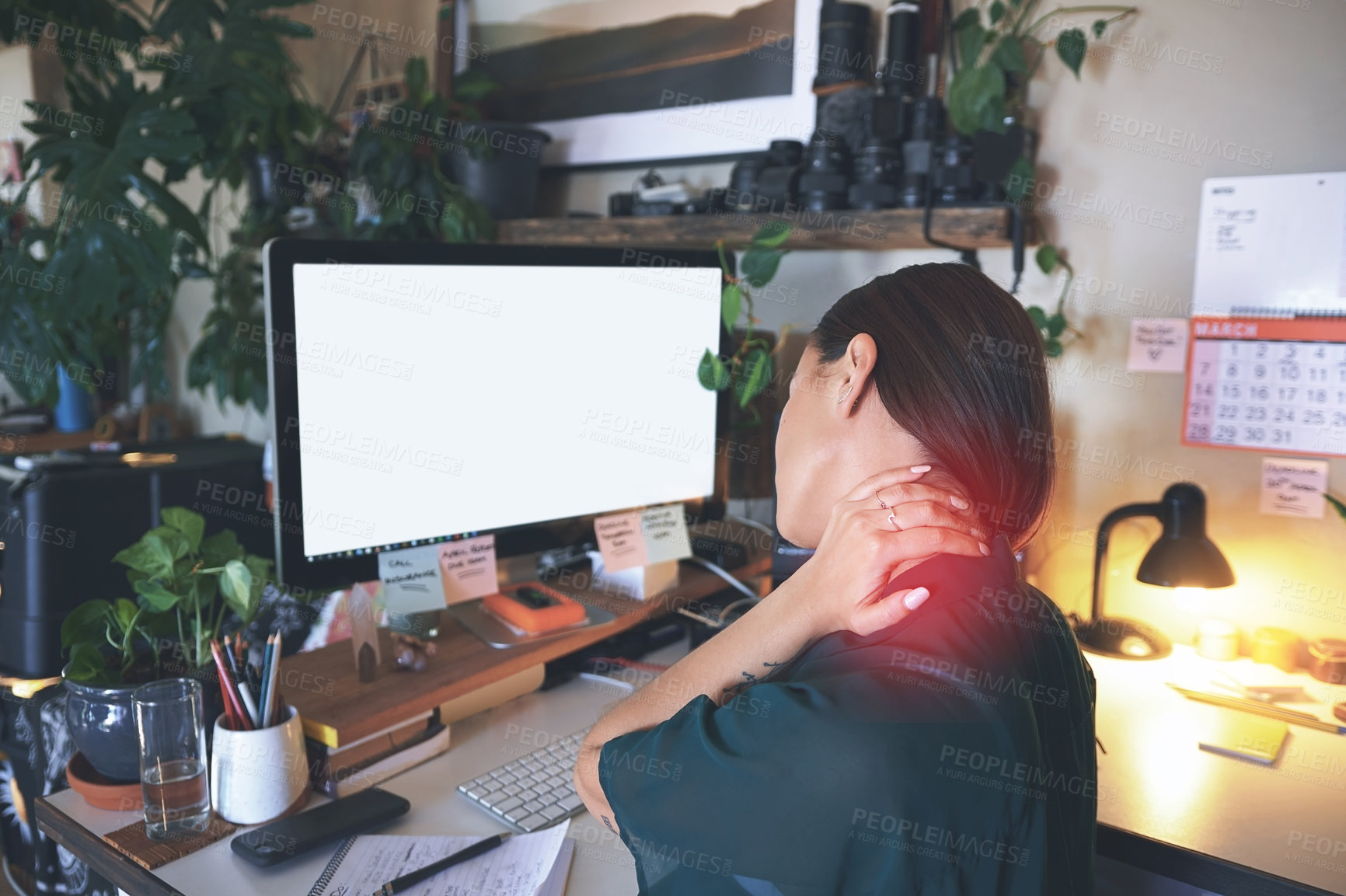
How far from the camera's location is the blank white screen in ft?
3.45

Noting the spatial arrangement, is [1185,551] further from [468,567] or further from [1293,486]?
[468,567]

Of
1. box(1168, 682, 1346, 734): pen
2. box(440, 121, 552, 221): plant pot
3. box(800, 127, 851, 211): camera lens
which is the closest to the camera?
box(1168, 682, 1346, 734): pen

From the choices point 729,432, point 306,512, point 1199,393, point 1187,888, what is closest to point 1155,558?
point 1199,393

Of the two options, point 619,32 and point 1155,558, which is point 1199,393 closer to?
point 1155,558

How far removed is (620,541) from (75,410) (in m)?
2.26

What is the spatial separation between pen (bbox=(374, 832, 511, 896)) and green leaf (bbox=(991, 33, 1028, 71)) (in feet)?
4.16

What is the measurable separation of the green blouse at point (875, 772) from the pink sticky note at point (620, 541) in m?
0.64

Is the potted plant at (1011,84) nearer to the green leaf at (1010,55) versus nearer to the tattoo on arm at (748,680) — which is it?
the green leaf at (1010,55)

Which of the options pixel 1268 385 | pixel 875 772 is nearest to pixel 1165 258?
pixel 1268 385

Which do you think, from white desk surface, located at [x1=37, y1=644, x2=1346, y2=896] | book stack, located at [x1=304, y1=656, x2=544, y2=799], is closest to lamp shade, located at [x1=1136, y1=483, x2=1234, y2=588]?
white desk surface, located at [x1=37, y1=644, x2=1346, y2=896]

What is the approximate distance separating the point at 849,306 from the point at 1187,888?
0.70m

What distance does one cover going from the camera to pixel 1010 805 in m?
0.63

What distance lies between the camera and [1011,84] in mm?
1447

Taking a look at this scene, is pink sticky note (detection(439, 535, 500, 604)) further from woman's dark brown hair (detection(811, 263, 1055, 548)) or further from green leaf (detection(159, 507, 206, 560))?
woman's dark brown hair (detection(811, 263, 1055, 548))
